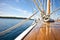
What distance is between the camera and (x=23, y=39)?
145 centimetres

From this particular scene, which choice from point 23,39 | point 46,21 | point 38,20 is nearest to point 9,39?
point 38,20

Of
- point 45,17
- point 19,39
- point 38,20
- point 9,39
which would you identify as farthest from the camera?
point 9,39

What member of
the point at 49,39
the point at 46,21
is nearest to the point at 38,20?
the point at 46,21

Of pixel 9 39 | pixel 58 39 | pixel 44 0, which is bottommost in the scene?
pixel 9 39

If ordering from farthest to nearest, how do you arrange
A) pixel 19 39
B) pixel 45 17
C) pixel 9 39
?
1. pixel 9 39
2. pixel 45 17
3. pixel 19 39

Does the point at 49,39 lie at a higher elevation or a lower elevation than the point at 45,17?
lower

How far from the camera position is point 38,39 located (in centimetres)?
147

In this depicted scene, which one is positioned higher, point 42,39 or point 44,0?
point 44,0

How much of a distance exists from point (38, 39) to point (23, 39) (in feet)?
0.56

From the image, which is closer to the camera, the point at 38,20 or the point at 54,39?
the point at 54,39

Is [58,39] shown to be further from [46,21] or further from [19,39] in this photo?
[46,21]

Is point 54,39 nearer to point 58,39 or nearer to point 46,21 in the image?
point 58,39

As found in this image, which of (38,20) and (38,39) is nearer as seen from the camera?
(38,39)

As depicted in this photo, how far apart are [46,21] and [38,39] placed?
7.38 ft
